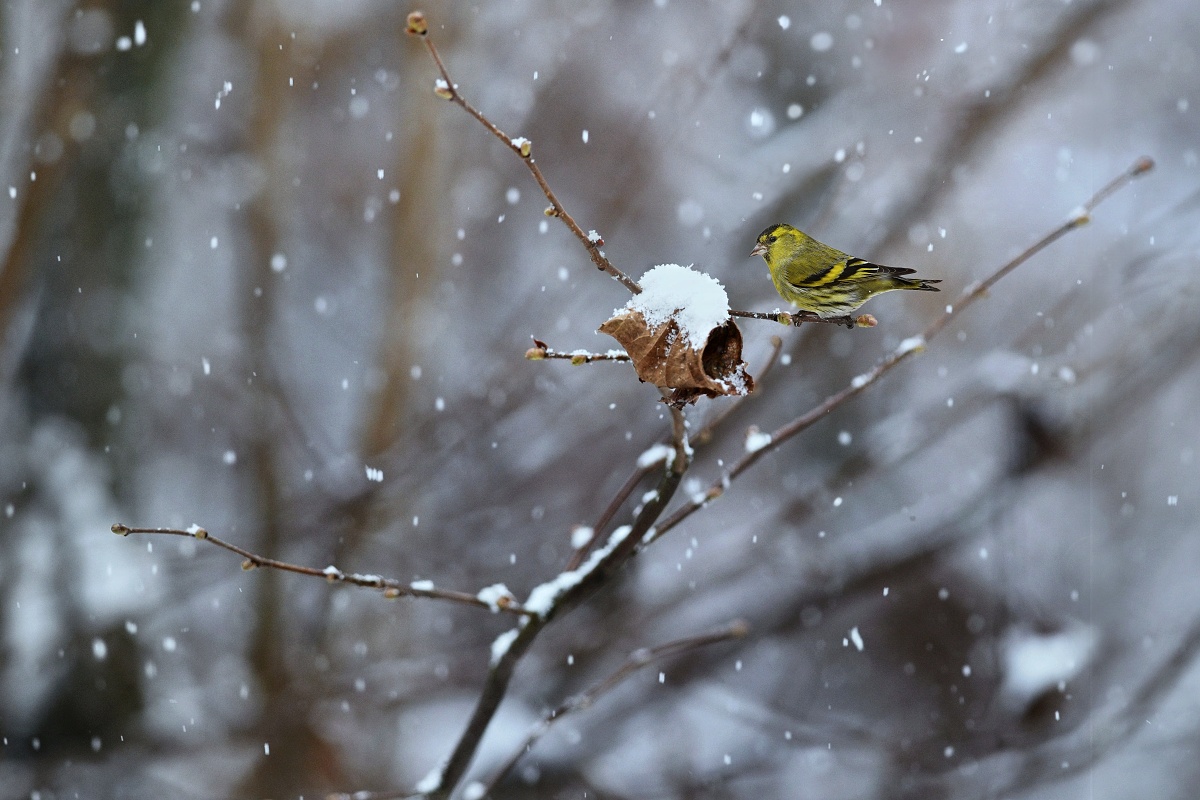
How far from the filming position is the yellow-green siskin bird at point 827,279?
809 mm

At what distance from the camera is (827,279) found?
2.71 feet

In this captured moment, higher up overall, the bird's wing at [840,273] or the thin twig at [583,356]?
the bird's wing at [840,273]

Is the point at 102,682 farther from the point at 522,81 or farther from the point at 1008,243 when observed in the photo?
the point at 1008,243

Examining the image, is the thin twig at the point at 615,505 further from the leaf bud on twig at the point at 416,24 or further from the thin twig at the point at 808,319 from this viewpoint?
the leaf bud on twig at the point at 416,24

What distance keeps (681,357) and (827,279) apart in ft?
0.80

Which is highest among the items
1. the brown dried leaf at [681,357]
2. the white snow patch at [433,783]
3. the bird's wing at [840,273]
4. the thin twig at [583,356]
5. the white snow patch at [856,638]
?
the white snow patch at [856,638]

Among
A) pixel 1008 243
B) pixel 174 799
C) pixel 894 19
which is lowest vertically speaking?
pixel 174 799

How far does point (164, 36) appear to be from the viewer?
2.75 m

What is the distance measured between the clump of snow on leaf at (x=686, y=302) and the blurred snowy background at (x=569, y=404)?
1984 millimetres

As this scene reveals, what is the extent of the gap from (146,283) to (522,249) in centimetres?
122

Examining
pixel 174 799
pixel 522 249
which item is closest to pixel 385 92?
pixel 522 249

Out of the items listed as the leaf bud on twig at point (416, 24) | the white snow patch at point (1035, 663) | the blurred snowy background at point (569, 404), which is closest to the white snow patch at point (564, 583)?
the leaf bud on twig at point (416, 24)

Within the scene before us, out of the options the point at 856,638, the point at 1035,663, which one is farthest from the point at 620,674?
the point at 856,638

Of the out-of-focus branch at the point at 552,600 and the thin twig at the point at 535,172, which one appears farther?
the out-of-focus branch at the point at 552,600
